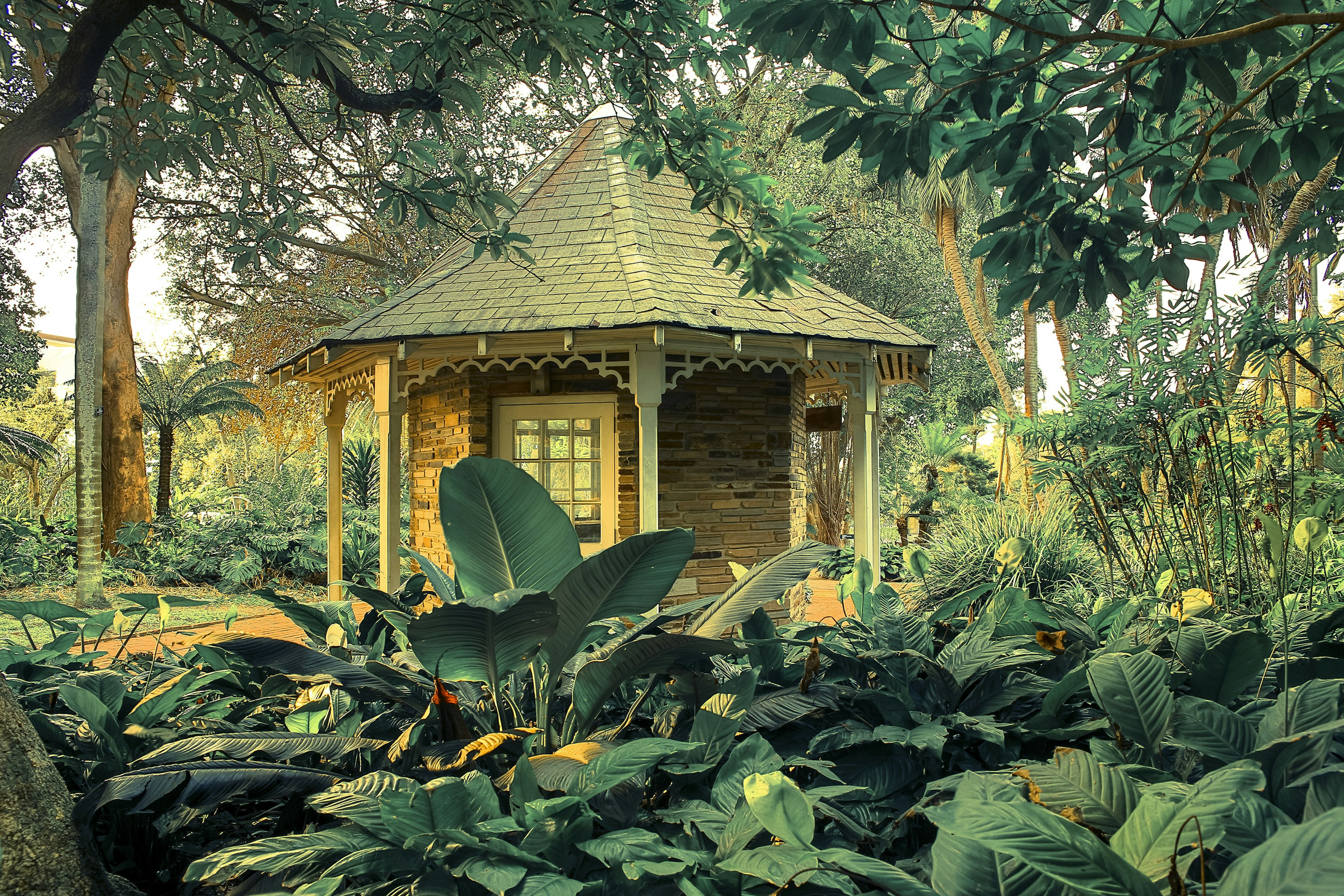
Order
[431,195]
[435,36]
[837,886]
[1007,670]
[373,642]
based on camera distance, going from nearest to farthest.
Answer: [837,886] < [1007,670] < [373,642] < [435,36] < [431,195]

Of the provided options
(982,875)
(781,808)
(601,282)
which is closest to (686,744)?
(781,808)

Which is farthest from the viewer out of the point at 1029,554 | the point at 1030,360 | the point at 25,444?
the point at 1030,360

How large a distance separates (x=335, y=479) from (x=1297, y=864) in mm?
11891

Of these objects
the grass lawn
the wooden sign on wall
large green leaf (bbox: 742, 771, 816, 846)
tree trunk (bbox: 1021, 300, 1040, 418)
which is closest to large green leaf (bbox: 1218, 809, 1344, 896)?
large green leaf (bbox: 742, 771, 816, 846)

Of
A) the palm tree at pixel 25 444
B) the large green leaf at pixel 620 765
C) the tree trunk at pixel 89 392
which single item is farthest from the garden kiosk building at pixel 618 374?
the palm tree at pixel 25 444

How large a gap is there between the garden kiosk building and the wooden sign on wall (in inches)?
10.1

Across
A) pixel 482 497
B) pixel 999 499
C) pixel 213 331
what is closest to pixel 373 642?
pixel 482 497

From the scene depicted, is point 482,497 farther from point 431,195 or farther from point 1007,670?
point 431,195

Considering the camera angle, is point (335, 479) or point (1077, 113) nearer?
point (1077, 113)

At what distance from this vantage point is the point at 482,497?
1.47 metres

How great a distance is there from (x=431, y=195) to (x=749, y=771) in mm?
3181

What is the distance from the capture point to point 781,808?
103 centimetres

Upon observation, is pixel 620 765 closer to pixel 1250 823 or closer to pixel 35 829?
pixel 1250 823

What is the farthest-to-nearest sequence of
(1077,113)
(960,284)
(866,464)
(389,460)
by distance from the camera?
(960,284) → (866,464) → (389,460) → (1077,113)
